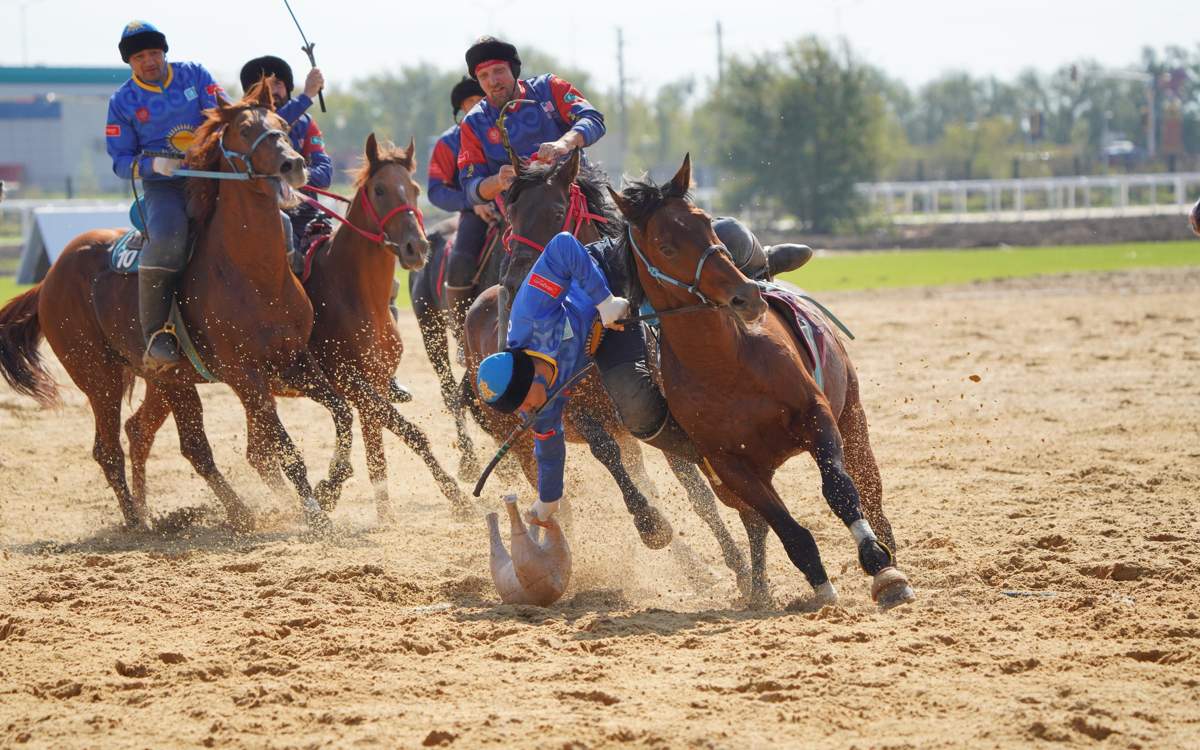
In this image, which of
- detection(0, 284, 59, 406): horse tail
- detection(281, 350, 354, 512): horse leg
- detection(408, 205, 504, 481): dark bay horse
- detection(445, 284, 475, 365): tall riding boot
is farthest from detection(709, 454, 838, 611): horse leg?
detection(0, 284, 59, 406): horse tail

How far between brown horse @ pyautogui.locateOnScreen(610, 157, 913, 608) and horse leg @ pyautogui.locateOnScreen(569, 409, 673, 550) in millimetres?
480

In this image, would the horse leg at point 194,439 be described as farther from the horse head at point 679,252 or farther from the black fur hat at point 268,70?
the horse head at point 679,252

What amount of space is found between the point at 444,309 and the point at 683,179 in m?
4.34

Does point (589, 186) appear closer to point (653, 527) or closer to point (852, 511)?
point (653, 527)

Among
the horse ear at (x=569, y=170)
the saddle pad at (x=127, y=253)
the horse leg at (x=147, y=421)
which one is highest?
the horse ear at (x=569, y=170)

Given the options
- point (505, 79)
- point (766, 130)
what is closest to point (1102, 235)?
point (766, 130)

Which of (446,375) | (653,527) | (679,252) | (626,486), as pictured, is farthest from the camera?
(446,375)

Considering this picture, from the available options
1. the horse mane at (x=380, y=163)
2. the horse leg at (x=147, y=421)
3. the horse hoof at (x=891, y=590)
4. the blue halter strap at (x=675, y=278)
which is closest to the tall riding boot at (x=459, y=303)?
the horse mane at (x=380, y=163)

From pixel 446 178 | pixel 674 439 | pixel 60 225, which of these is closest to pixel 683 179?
pixel 674 439

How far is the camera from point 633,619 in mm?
5363

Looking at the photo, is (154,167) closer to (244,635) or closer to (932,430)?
(244,635)

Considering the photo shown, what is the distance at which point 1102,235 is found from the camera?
29.1 m

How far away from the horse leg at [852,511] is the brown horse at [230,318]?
124 inches

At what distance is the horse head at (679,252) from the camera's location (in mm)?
5047
